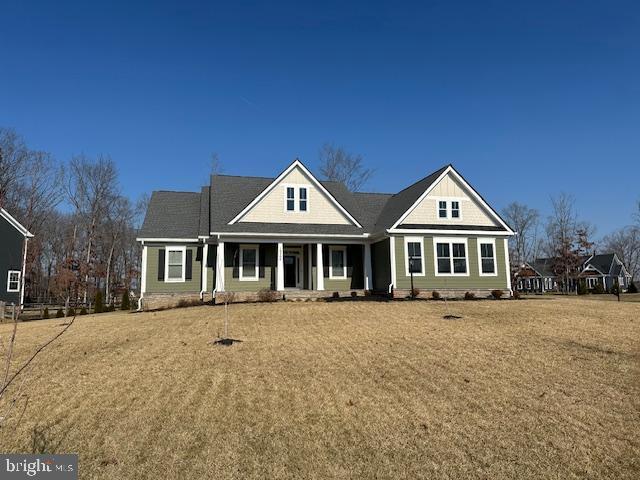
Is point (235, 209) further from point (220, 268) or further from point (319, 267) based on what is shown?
point (319, 267)

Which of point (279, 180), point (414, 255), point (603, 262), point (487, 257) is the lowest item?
point (487, 257)

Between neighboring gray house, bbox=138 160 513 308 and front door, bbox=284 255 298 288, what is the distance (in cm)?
6

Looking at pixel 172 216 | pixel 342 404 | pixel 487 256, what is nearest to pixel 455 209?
pixel 487 256

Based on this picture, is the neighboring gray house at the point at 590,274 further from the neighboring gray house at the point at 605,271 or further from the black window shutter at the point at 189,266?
the black window shutter at the point at 189,266

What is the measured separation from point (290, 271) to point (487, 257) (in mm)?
10997

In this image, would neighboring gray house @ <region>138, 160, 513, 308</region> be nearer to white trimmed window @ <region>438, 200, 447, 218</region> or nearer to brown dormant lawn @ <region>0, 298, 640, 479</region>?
white trimmed window @ <region>438, 200, 447, 218</region>

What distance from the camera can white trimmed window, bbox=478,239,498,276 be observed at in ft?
79.4

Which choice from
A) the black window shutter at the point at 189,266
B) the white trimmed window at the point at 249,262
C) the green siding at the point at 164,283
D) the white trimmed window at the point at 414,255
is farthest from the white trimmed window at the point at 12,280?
the white trimmed window at the point at 414,255

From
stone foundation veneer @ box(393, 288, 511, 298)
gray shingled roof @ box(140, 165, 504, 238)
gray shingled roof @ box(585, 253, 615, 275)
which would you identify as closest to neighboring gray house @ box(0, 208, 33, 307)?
gray shingled roof @ box(140, 165, 504, 238)

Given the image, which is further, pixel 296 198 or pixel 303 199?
pixel 303 199

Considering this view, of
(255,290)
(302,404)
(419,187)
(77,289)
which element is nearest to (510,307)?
(419,187)

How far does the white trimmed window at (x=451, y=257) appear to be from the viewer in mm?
23625

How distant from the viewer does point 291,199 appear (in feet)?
78.4

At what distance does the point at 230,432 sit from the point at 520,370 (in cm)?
584
